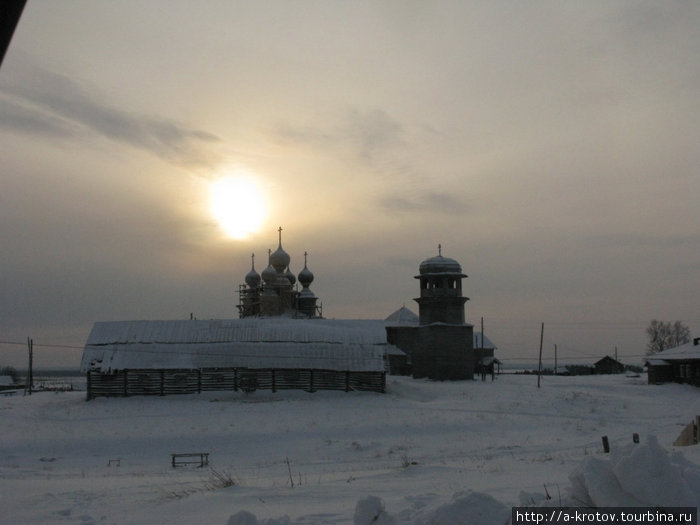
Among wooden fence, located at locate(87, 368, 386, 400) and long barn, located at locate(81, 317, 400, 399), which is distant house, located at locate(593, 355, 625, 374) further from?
wooden fence, located at locate(87, 368, 386, 400)

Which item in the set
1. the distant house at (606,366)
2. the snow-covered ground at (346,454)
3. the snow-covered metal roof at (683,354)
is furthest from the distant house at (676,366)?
the distant house at (606,366)

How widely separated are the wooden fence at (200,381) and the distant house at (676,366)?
26865mm

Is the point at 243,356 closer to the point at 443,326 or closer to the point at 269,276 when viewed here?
the point at 443,326

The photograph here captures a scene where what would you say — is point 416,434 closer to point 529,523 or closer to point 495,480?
point 495,480

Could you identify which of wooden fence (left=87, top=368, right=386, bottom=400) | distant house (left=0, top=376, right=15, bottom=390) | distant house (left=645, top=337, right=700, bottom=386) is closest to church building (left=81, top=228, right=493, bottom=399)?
wooden fence (left=87, top=368, right=386, bottom=400)

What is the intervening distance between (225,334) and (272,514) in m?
35.0

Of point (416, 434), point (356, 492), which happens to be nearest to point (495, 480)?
point (356, 492)

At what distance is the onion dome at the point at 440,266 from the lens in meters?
54.2

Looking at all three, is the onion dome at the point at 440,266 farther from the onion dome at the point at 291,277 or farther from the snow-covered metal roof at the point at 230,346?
the onion dome at the point at 291,277

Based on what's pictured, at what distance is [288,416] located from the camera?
3175cm

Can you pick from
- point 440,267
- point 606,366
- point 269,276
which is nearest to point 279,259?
point 269,276

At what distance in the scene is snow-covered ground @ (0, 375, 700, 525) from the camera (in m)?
7.49

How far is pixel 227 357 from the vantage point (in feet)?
133

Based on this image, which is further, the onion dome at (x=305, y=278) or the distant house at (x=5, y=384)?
the distant house at (x=5, y=384)
